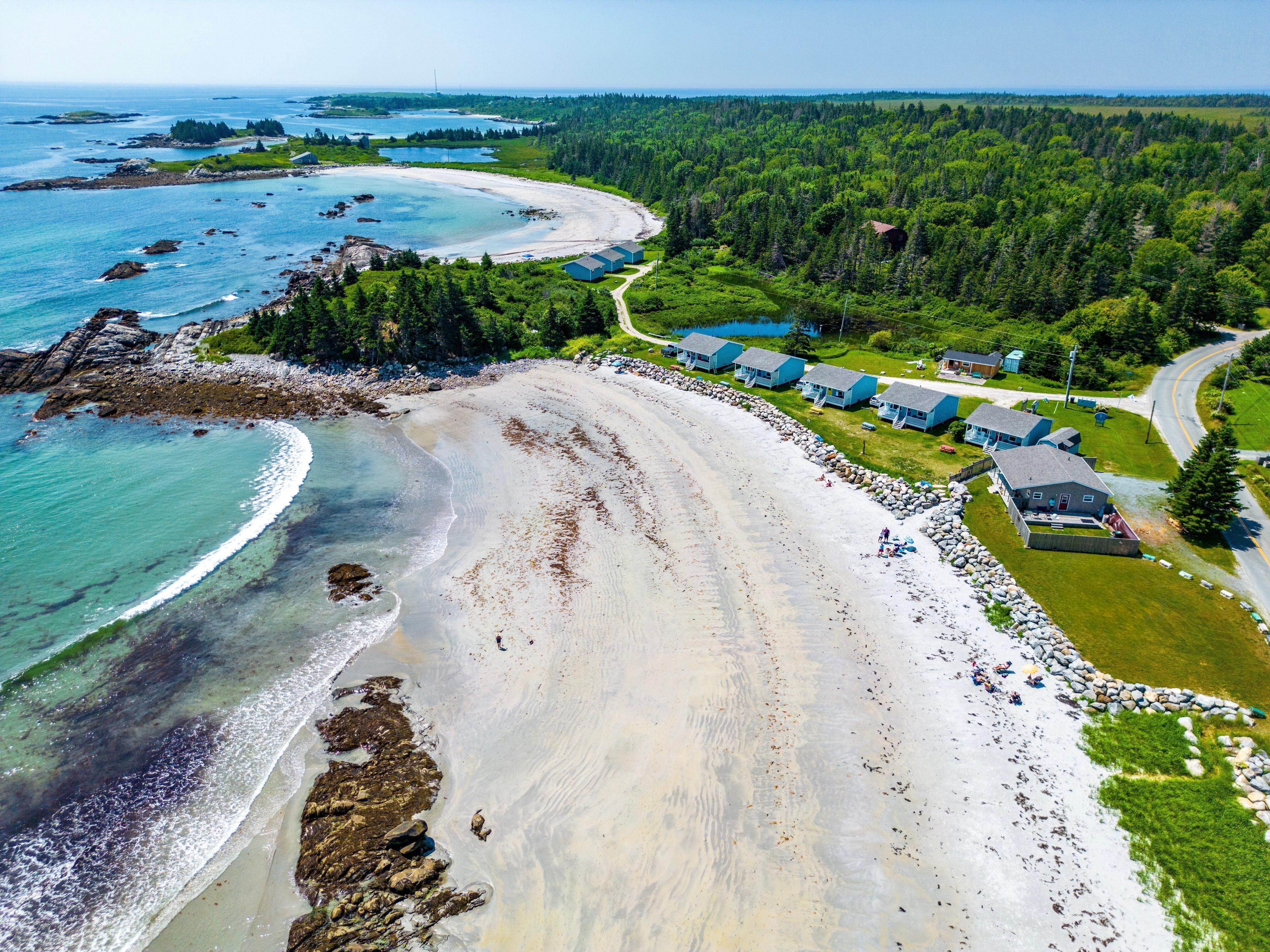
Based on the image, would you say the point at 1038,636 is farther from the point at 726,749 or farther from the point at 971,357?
the point at 971,357

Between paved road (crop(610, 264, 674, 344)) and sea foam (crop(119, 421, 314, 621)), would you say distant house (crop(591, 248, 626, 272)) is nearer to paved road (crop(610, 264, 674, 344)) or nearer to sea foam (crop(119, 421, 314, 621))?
paved road (crop(610, 264, 674, 344))

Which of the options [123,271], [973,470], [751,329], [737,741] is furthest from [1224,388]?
[123,271]

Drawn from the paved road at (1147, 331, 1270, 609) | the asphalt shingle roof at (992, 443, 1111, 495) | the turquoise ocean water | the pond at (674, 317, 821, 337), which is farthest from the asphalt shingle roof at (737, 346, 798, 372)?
the paved road at (1147, 331, 1270, 609)

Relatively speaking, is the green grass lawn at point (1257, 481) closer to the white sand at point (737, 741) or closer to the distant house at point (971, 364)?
the distant house at point (971, 364)

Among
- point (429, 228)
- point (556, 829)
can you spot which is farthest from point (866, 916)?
point (429, 228)

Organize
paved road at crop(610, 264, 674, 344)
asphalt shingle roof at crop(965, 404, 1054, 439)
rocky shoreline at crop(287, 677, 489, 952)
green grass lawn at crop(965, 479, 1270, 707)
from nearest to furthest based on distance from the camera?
rocky shoreline at crop(287, 677, 489, 952) → green grass lawn at crop(965, 479, 1270, 707) → asphalt shingle roof at crop(965, 404, 1054, 439) → paved road at crop(610, 264, 674, 344)

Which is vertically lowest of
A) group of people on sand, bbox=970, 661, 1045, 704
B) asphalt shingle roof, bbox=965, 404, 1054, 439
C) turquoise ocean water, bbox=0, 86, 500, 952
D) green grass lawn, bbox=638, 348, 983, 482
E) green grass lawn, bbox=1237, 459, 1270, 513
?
→ turquoise ocean water, bbox=0, 86, 500, 952

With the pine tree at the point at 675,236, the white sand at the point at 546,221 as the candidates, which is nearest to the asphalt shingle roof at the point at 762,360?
the pine tree at the point at 675,236
